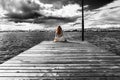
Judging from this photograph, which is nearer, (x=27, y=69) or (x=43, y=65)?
(x=27, y=69)

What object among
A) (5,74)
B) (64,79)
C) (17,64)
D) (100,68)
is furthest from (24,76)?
(100,68)

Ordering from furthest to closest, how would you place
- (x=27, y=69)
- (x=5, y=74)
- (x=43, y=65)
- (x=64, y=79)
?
(x=43, y=65)
(x=27, y=69)
(x=5, y=74)
(x=64, y=79)

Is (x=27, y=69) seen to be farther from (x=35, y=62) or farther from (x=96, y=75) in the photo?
(x=96, y=75)

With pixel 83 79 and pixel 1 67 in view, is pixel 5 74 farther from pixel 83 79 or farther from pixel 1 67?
pixel 83 79

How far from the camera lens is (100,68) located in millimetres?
5344

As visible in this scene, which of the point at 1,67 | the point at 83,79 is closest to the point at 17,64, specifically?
the point at 1,67

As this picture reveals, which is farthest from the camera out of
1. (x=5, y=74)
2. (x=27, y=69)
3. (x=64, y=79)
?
(x=27, y=69)

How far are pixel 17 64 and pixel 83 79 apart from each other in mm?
2115

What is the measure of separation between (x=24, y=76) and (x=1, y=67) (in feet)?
3.40

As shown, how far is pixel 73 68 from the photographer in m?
5.40

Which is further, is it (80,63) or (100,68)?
(80,63)

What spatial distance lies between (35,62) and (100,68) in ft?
6.12

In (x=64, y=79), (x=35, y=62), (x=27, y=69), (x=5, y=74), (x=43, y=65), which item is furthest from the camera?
(x=35, y=62)

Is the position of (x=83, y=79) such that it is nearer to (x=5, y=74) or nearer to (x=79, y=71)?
(x=79, y=71)
